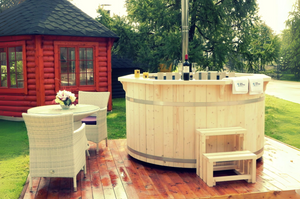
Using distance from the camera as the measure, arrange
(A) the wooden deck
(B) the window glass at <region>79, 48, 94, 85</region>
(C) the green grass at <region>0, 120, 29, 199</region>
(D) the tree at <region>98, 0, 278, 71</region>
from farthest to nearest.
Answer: (D) the tree at <region>98, 0, 278, 71</region> < (B) the window glass at <region>79, 48, 94, 85</region> < (C) the green grass at <region>0, 120, 29, 199</region> < (A) the wooden deck

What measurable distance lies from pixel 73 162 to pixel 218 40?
10355mm

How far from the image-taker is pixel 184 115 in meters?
4.38

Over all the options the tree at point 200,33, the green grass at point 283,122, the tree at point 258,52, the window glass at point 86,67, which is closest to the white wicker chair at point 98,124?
the green grass at point 283,122

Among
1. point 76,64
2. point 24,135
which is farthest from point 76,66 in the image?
point 24,135

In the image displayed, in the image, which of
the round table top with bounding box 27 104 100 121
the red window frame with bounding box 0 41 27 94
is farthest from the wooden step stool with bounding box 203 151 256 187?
the red window frame with bounding box 0 41 27 94

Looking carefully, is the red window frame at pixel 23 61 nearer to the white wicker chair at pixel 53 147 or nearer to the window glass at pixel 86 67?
the window glass at pixel 86 67

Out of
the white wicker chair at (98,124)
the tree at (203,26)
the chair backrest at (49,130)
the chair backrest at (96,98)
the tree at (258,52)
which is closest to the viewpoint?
the chair backrest at (49,130)

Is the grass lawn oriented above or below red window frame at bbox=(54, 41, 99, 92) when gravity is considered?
below

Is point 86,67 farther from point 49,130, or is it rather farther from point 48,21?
point 49,130

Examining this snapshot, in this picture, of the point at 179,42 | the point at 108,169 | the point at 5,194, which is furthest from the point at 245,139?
the point at 179,42

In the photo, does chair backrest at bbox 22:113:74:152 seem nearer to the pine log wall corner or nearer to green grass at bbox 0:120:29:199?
green grass at bbox 0:120:29:199

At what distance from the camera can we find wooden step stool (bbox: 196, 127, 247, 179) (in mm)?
4203

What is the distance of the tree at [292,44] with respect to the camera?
38750mm

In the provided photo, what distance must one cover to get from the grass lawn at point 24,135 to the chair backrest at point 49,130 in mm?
812
